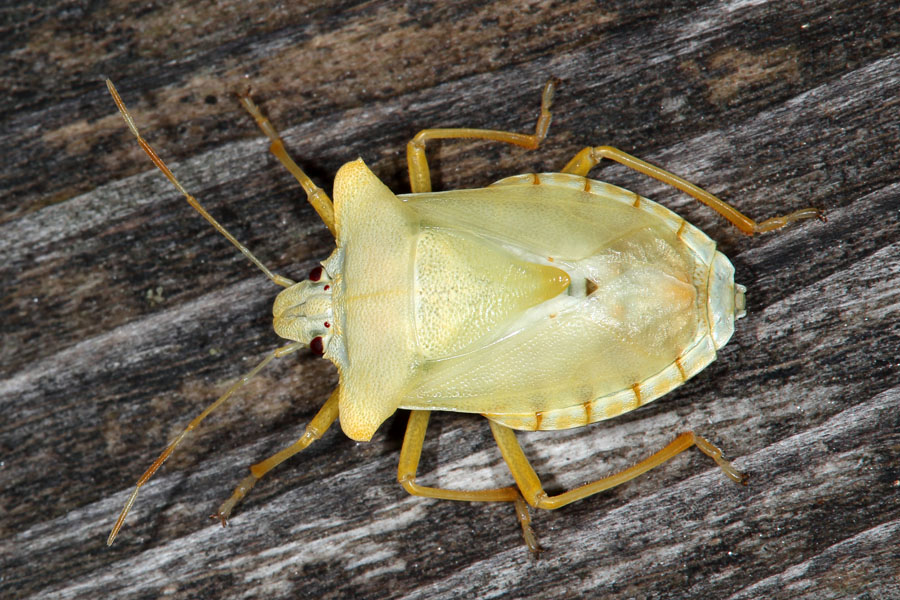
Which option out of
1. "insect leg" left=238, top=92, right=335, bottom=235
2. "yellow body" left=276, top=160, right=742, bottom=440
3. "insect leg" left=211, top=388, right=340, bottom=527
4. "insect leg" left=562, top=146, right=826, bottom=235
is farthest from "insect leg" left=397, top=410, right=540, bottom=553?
"insect leg" left=562, top=146, right=826, bottom=235

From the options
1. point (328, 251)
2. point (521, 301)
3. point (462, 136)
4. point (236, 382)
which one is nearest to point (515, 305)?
point (521, 301)

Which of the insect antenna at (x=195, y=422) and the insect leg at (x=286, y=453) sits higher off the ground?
the insect antenna at (x=195, y=422)

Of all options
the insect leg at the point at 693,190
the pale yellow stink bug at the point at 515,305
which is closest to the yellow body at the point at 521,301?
the pale yellow stink bug at the point at 515,305

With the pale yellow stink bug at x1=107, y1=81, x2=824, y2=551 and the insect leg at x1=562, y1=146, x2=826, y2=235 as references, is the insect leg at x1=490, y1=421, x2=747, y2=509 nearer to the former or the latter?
the pale yellow stink bug at x1=107, y1=81, x2=824, y2=551

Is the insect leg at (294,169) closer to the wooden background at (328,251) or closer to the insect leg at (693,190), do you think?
the wooden background at (328,251)

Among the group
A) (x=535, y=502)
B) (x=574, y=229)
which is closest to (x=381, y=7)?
(x=574, y=229)

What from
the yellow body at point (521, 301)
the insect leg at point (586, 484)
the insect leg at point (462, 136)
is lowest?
the insect leg at point (586, 484)

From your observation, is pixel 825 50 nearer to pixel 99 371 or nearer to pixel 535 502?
pixel 535 502
